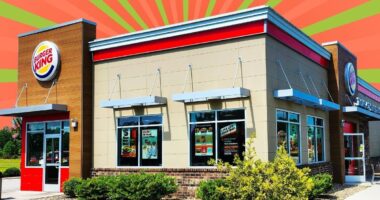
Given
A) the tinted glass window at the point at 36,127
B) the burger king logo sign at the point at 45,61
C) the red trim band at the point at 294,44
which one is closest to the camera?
the red trim band at the point at 294,44

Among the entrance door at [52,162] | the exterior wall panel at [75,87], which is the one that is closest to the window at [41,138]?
the entrance door at [52,162]

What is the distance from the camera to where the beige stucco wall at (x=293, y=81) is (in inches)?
598

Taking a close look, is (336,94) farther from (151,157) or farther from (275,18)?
(151,157)

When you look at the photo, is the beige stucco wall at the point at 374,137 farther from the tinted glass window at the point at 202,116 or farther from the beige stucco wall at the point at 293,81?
the tinted glass window at the point at 202,116

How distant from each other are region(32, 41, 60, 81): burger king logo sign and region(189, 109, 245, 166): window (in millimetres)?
6990

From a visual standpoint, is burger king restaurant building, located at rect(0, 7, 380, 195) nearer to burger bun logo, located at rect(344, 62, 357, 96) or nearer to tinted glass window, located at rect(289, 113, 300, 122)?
tinted glass window, located at rect(289, 113, 300, 122)

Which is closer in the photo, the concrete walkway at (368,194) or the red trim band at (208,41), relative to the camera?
the red trim band at (208,41)

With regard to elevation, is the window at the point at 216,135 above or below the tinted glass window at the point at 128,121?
below

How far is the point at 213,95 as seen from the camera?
14914mm

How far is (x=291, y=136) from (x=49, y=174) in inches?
406

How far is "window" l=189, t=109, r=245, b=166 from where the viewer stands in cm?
1531


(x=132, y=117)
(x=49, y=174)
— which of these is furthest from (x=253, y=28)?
(x=49, y=174)

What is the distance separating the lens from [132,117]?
17.9 m

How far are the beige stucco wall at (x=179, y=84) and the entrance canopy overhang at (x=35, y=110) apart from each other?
1.50m
